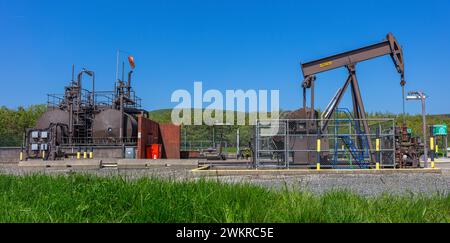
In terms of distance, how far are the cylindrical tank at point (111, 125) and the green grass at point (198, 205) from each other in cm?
2378

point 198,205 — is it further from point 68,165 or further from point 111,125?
point 111,125

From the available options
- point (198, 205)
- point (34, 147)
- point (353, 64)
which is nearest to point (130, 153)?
point (34, 147)

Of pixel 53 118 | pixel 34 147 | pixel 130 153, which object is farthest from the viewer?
pixel 53 118

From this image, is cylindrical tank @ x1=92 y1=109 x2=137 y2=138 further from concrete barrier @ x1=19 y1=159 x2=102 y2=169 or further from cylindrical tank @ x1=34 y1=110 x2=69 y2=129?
concrete barrier @ x1=19 y1=159 x2=102 y2=169

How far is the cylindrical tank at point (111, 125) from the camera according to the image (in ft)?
96.2

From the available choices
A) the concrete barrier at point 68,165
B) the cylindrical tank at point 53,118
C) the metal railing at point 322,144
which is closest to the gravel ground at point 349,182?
the metal railing at point 322,144

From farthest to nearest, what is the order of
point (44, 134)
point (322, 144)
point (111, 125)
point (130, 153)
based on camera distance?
point (111, 125)
point (44, 134)
point (130, 153)
point (322, 144)

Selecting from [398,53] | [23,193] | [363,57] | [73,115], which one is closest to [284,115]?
[363,57]

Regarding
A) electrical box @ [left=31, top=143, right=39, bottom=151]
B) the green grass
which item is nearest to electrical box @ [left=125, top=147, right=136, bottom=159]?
electrical box @ [left=31, top=143, right=39, bottom=151]

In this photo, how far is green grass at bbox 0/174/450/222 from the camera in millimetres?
4070

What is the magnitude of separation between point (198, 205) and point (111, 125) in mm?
26295

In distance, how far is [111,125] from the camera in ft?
96.6
